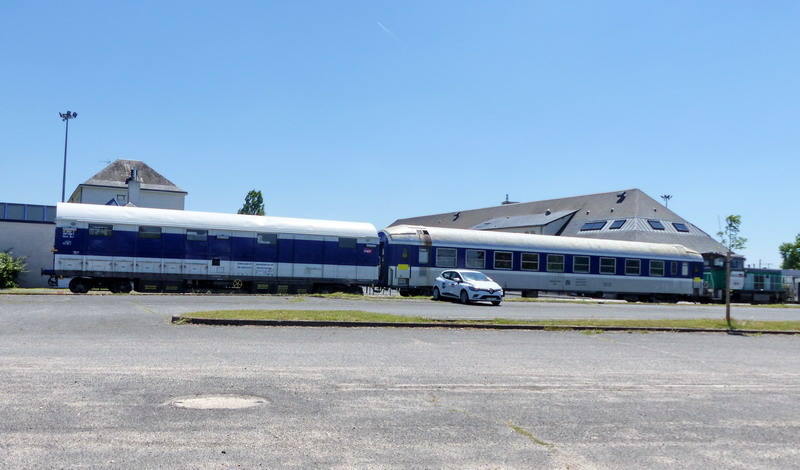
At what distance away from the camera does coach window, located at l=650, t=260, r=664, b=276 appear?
129 ft

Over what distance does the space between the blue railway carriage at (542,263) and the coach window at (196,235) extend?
874 centimetres

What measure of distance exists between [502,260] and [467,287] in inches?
308

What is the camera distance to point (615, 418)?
6.80 m

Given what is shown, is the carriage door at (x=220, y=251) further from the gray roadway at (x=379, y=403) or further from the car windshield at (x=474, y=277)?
the gray roadway at (x=379, y=403)

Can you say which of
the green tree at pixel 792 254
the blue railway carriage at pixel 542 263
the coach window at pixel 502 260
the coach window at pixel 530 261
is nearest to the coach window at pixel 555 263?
the blue railway carriage at pixel 542 263

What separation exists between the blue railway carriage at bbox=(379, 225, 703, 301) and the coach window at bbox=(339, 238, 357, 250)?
2266mm

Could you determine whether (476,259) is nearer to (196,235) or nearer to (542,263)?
(542,263)

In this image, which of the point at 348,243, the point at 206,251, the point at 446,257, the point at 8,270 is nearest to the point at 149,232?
the point at 206,251

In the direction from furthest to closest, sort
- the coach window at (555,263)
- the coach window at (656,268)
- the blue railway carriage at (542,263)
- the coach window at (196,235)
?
1. the coach window at (656,268)
2. the coach window at (555,263)
3. the blue railway carriage at (542,263)
4. the coach window at (196,235)

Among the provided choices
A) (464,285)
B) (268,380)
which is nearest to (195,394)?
(268,380)

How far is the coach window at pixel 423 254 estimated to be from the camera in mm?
32906

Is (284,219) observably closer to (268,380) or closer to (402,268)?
(402,268)

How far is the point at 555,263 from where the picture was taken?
1433 inches

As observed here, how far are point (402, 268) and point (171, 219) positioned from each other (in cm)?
A: 1100
